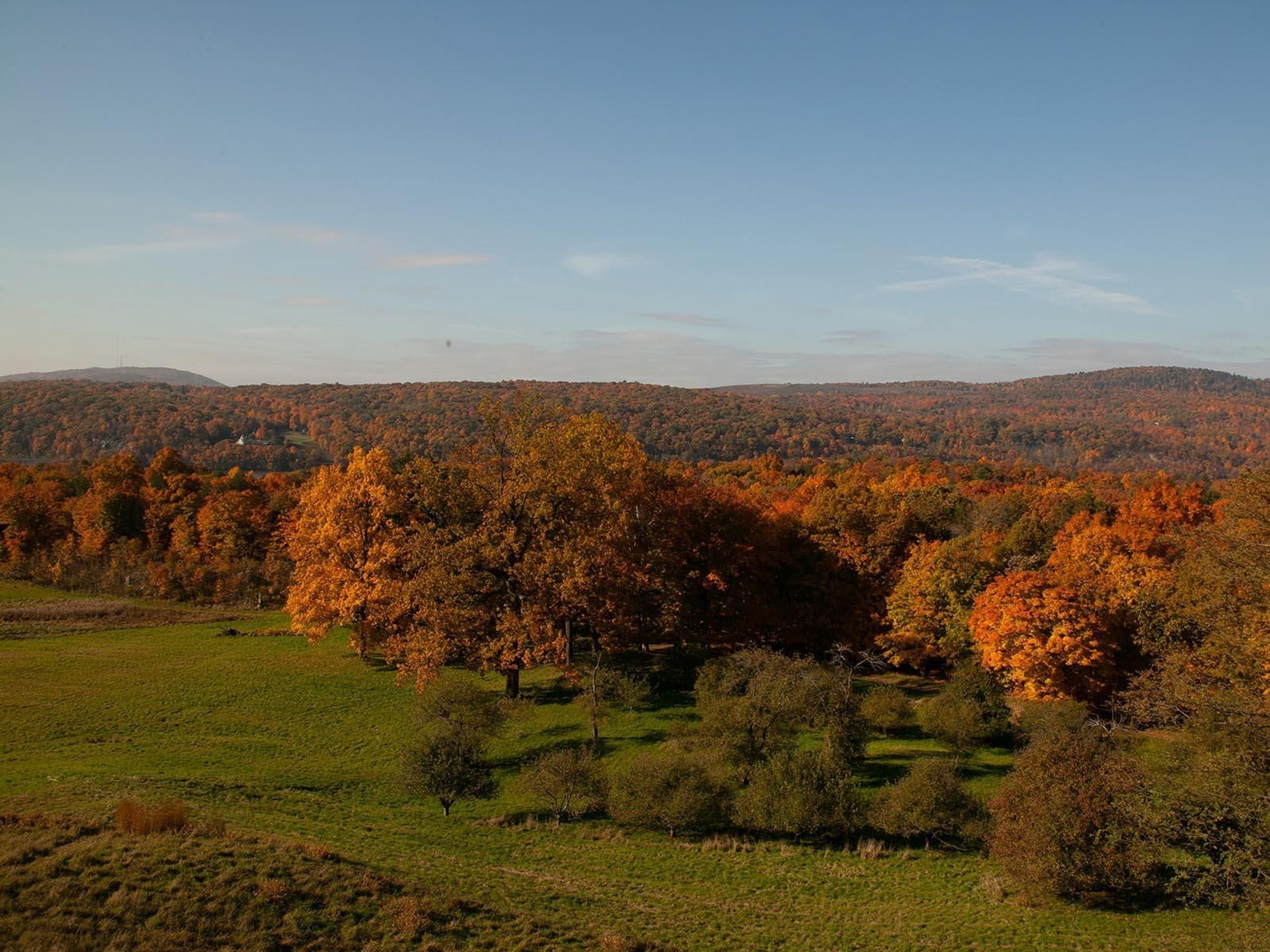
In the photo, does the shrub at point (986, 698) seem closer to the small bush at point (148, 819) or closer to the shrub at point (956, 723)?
the shrub at point (956, 723)

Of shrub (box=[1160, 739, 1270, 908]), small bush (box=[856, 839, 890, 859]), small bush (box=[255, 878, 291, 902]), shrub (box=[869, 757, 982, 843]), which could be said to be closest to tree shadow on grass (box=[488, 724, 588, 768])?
small bush (box=[856, 839, 890, 859])

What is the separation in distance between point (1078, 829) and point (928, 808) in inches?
183

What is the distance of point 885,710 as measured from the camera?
30.4 metres

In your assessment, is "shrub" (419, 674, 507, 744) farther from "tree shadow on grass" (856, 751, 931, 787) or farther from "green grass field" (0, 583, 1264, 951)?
"tree shadow on grass" (856, 751, 931, 787)

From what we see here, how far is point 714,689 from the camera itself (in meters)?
30.4

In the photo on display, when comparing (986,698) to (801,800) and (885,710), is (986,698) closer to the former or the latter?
(885,710)

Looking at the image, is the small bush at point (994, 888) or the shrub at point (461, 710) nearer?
the small bush at point (994, 888)

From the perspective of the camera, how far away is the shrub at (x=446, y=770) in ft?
78.1

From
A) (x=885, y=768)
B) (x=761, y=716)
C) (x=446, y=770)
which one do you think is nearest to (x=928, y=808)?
(x=885, y=768)

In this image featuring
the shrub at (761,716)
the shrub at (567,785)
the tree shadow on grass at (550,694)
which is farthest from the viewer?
the tree shadow on grass at (550,694)

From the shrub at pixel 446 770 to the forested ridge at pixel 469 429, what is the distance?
72.4m

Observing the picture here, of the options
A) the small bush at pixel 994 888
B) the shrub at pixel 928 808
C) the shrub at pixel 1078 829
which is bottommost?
the small bush at pixel 994 888

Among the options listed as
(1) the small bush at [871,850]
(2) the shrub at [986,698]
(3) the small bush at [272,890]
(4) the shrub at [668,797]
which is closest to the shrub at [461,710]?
(4) the shrub at [668,797]

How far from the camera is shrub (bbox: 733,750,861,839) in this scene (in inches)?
862
